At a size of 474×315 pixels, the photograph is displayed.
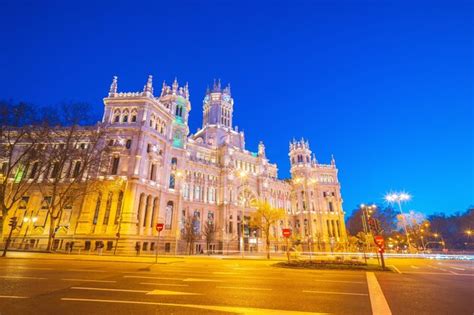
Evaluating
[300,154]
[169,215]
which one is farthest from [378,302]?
[300,154]

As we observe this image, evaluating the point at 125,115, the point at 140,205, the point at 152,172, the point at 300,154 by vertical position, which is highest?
the point at 300,154

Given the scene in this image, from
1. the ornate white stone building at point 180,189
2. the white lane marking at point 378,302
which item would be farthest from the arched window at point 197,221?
the white lane marking at point 378,302

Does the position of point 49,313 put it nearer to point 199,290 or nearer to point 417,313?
point 199,290

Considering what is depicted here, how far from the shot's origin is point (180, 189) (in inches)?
2089

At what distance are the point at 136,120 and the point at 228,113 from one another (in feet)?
145

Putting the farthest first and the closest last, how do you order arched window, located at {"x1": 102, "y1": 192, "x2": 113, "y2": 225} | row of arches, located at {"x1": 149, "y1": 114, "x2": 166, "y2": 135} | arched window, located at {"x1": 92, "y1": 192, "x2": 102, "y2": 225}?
row of arches, located at {"x1": 149, "y1": 114, "x2": 166, "y2": 135}
arched window, located at {"x1": 92, "y1": 192, "x2": 102, "y2": 225}
arched window, located at {"x1": 102, "y1": 192, "x2": 113, "y2": 225}

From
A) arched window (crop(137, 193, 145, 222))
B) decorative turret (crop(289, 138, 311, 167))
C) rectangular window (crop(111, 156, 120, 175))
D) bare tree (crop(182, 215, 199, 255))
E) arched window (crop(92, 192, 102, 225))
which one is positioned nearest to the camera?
arched window (crop(92, 192, 102, 225))

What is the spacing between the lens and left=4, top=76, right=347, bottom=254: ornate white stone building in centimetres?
4069

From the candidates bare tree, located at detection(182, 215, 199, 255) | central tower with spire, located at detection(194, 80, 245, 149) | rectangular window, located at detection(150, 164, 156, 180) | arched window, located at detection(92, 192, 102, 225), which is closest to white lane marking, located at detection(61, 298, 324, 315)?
arched window, located at detection(92, 192, 102, 225)

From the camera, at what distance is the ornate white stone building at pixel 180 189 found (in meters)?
40.7

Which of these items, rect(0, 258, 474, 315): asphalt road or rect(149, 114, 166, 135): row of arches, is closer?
rect(0, 258, 474, 315): asphalt road

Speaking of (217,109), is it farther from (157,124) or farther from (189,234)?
(189,234)

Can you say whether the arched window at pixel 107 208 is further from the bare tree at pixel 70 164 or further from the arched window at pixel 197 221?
the arched window at pixel 197 221

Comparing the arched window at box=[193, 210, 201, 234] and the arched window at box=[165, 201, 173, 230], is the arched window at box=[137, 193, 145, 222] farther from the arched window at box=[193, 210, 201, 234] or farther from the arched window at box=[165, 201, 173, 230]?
the arched window at box=[193, 210, 201, 234]
